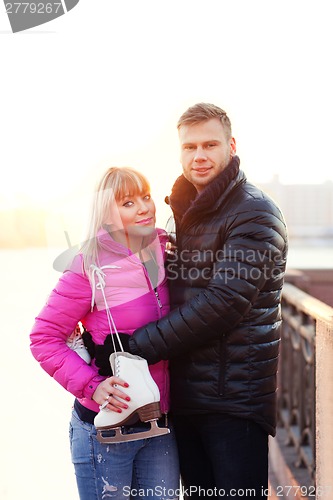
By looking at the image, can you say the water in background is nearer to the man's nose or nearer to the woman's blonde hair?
the woman's blonde hair

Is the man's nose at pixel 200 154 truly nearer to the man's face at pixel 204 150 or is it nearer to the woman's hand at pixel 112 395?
the man's face at pixel 204 150

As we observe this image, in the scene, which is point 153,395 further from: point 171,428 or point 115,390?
point 171,428

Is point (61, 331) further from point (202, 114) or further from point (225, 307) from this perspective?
point (202, 114)

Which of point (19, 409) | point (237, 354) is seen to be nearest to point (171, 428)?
point (237, 354)

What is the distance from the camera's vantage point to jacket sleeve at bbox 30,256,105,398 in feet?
8.97

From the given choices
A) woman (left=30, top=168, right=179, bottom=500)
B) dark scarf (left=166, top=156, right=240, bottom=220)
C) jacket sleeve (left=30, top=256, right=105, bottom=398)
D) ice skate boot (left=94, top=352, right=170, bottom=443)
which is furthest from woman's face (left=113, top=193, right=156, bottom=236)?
ice skate boot (left=94, top=352, right=170, bottom=443)

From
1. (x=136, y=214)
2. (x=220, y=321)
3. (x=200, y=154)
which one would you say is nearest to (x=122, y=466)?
(x=220, y=321)

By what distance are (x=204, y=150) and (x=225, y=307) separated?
0.67 metres

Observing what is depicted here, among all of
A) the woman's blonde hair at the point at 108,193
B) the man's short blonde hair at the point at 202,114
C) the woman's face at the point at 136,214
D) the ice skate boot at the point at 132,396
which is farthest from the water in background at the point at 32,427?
the man's short blonde hair at the point at 202,114

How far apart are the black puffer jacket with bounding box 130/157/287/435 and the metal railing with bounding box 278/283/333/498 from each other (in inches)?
12.8

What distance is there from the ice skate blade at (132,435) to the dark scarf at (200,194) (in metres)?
0.87

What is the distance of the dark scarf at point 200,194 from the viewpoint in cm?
287

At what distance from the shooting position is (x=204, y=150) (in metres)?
2.96

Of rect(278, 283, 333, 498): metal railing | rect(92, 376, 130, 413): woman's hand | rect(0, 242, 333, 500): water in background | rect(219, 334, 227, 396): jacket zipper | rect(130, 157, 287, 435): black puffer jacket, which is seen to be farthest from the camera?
rect(0, 242, 333, 500): water in background
